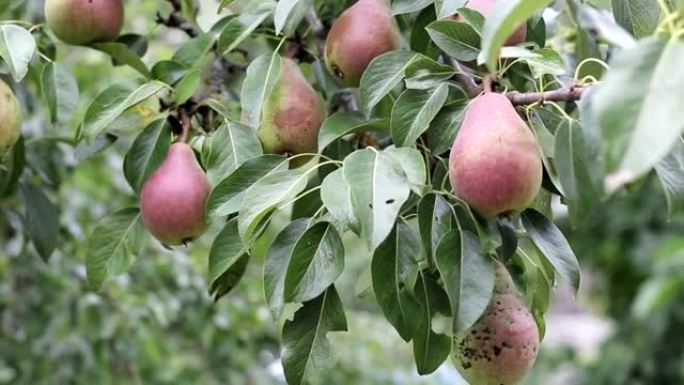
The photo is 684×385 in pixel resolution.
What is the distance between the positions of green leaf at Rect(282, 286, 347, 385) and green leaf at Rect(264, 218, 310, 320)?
0.05 meters

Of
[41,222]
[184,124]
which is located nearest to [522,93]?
[184,124]

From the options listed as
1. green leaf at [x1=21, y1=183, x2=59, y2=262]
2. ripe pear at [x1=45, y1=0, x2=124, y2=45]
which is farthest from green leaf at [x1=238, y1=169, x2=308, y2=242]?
green leaf at [x1=21, y1=183, x2=59, y2=262]

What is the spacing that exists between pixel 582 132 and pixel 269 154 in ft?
1.00

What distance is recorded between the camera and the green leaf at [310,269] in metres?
0.79

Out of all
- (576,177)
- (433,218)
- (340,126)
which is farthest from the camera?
(340,126)

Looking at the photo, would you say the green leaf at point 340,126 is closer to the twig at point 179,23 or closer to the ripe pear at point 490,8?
the ripe pear at point 490,8

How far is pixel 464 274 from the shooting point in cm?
75

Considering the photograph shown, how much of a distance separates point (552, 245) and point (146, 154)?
38 centimetres

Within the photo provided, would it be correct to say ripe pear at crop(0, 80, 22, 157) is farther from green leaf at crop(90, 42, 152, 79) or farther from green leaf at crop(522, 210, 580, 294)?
green leaf at crop(522, 210, 580, 294)

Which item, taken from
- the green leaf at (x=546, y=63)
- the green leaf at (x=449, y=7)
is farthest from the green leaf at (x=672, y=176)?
the green leaf at (x=449, y=7)

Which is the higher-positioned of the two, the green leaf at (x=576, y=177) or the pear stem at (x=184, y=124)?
the green leaf at (x=576, y=177)

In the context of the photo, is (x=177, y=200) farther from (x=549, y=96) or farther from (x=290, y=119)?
(x=549, y=96)

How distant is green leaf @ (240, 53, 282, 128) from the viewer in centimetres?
89

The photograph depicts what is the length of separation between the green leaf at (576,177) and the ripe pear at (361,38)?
0.90 feet
